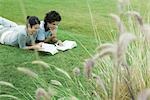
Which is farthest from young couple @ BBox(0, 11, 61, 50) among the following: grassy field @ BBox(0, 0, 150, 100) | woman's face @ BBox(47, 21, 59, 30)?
grassy field @ BBox(0, 0, 150, 100)

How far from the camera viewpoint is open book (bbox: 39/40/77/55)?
229 inches

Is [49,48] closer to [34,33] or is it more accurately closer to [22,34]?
[34,33]

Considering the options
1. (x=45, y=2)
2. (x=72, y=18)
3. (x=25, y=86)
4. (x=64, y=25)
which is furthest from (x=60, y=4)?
(x=25, y=86)

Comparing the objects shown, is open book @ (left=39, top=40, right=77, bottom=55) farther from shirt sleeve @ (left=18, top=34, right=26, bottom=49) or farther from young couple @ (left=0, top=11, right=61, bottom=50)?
shirt sleeve @ (left=18, top=34, right=26, bottom=49)

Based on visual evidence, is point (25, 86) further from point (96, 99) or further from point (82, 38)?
point (82, 38)

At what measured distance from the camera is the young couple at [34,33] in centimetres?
584

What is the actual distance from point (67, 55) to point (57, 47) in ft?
1.08

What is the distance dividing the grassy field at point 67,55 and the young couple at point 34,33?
0.13 m

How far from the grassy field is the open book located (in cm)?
7

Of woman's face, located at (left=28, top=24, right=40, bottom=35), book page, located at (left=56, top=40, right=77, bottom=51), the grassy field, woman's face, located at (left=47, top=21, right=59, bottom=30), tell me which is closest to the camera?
the grassy field

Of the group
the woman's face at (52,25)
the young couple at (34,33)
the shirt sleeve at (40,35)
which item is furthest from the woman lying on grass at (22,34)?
the woman's face at (52,25)

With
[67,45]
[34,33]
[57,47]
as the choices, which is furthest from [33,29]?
[67,45]

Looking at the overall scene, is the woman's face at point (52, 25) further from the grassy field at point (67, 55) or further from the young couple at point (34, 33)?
the grassy field at point (67, 55)

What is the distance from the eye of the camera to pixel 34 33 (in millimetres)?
5863
